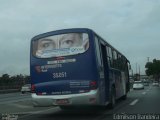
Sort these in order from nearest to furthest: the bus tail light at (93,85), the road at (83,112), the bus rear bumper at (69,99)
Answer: the bus rear bumper at (69,99) < the bus tail light at (93,85) < the road at (83,112)

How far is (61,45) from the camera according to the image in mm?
16844

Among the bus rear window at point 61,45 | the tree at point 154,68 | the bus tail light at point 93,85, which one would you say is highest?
the tree at point 154,68

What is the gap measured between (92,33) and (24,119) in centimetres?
429

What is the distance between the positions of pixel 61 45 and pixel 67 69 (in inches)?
40.6

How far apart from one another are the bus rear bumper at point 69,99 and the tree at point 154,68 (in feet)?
510

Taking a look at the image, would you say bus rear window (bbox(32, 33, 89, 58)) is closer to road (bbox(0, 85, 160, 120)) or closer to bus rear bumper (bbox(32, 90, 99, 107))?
bus rear bumper (bbox(32, 90, 99, 107))

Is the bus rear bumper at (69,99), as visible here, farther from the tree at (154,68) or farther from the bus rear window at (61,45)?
the tree at (154,68)

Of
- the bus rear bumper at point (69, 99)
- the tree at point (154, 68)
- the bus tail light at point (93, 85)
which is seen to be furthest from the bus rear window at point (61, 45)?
the tree at point (154, 68)

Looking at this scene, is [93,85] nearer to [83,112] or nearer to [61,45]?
[61,45]

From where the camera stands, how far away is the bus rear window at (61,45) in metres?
16.6

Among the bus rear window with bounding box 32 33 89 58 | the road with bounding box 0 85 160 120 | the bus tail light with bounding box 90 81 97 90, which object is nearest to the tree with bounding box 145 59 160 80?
the road with bounding box 0 85 160 120

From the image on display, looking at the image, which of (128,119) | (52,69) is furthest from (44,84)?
(128,119)

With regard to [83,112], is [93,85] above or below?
above

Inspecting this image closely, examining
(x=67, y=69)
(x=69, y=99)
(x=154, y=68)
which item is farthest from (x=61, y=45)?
(x=154, y=68)
